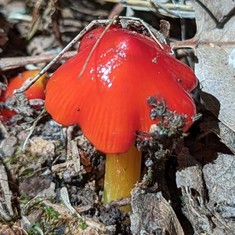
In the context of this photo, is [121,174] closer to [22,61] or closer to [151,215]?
[151,215]

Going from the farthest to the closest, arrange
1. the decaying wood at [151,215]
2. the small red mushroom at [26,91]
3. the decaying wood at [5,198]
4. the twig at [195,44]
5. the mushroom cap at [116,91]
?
the small red mushroom at [26,91]
the twig at [195,44]
the decaying wood at [5,198]
the decaying wood at [151,215]
the mushroom cap at [116,91]

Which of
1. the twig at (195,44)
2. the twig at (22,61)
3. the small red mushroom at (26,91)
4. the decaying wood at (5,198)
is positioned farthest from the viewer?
the twig at (22,61)

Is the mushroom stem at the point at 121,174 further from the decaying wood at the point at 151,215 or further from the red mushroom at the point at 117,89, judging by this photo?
the red mushroom at the point at 117,89

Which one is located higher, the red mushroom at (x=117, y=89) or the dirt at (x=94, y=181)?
the red mushroom at (x=117, y=89)

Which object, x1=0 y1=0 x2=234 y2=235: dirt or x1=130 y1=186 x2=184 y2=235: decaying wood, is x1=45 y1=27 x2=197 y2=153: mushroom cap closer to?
x1=0 y1=0 x2=234 y2=235: dirt

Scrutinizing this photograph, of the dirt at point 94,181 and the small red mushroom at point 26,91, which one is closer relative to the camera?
the dirt at point 94,181

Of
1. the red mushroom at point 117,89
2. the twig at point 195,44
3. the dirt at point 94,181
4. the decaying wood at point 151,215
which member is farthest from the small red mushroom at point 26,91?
the decaying wood at point 151,215

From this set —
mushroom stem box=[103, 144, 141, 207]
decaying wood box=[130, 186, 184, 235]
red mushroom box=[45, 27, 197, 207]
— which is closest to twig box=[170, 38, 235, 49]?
red mushroom box=[45, 27, 197, 207]

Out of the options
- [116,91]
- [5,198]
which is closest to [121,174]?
[116,91]
